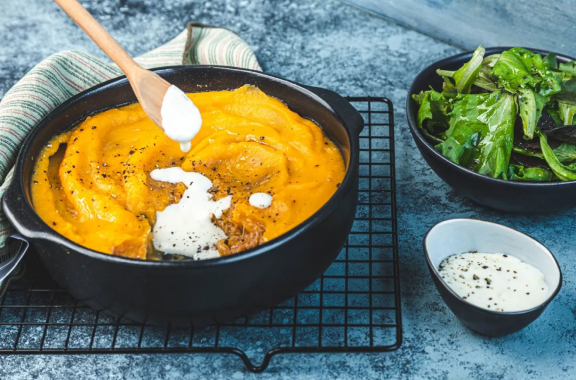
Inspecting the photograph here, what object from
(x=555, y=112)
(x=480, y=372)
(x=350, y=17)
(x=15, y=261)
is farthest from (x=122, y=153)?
(x=350, y=17)

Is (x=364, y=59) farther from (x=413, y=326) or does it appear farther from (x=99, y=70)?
(x=413, y=326)

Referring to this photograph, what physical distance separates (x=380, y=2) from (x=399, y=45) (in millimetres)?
391

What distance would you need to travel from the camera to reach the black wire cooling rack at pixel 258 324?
203cm

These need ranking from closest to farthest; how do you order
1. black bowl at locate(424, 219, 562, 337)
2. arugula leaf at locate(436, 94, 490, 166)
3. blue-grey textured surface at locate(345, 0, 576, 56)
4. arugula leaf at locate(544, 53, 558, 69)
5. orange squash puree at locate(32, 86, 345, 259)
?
black bowl at locate(424, 219, 562, 337) → orange squash puree at locate(32, 86, 345, 259) → arugula leaf at locate(436, 94, 490, 166) → arugula leaf at locate(544, 53, 558, 69) → blue-grey textured surface at locate(345, 0, 576, 56)

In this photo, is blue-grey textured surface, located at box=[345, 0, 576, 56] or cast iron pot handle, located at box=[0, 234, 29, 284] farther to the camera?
blue-grey textured surface, located at box=[345, 0, 576, 56]

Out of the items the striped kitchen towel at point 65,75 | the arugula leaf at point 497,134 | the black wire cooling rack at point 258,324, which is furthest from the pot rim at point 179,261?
the arugula leaf at point 497,134

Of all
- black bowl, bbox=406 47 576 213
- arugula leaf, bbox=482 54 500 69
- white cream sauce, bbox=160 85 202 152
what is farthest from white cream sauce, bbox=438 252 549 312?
white cream sauce, bbox=160 85 202 152

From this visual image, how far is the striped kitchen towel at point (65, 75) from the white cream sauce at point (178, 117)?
1.95 ft

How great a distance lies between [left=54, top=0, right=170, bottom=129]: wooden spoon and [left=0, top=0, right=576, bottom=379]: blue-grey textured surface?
0.85 meters

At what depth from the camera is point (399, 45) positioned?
362cm

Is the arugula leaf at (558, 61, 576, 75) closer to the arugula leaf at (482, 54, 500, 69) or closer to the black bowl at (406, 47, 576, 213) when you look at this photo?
the arugula leaf at (482, 54, 500, 69)

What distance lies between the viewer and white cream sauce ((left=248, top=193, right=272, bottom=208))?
7.04 ft

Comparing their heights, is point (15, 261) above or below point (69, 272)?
below

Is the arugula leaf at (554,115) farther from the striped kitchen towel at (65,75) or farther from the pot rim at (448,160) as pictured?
the striped kitchen towel at (65,75)
